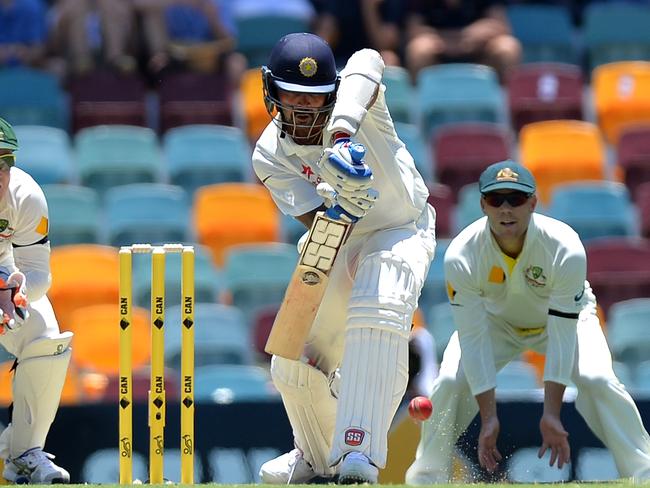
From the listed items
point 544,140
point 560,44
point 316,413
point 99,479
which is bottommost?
point 99,479

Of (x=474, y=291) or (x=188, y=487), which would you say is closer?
(x=188, y=487)

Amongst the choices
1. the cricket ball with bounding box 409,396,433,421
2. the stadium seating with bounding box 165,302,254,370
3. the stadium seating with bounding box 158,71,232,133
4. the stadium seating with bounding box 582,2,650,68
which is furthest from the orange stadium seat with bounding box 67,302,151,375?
the stadium seating with bounding box 582,2,650,68

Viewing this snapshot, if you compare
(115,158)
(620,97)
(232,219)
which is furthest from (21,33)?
(620,97)

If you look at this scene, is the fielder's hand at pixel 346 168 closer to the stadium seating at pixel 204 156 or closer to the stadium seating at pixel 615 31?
the stadium seating at pixel 204 156

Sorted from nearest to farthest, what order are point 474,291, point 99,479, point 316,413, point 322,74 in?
point 322,74 → point 316,413 → point 474,291 → point 99,479

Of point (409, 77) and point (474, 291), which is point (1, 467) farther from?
point (409, 77)

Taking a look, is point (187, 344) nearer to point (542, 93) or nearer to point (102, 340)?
point (102, 340)

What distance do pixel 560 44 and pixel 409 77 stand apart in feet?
3.63

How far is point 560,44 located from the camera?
10.3 meters

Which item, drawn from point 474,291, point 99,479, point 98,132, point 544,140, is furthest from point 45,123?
point 474,291

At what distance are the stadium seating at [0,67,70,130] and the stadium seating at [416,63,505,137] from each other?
2.17 meters

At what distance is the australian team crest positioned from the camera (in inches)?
212

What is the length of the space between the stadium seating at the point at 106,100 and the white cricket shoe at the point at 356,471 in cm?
516

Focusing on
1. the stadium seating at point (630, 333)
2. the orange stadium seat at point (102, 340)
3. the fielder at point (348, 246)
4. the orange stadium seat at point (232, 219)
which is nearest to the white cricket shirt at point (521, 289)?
the fielder at point (348, 246)
